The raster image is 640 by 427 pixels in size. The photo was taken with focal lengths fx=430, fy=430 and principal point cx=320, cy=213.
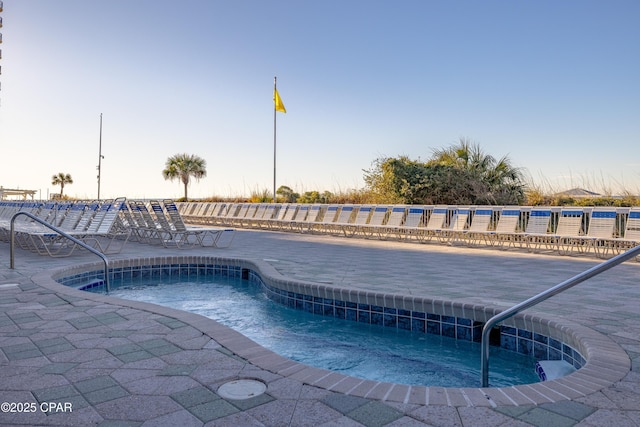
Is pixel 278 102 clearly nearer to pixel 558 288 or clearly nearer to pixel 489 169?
pixel 489 169

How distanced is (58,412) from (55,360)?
773 mm

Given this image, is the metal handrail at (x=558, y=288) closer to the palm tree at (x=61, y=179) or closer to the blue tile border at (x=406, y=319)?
the blue tile border at (x=406, y=319)

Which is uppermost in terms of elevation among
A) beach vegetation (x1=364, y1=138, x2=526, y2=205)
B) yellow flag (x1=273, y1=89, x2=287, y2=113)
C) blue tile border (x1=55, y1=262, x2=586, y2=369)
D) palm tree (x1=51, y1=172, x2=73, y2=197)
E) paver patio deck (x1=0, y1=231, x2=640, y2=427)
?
yellow flag (x1=273, y1=89, x2=287, y2=113)

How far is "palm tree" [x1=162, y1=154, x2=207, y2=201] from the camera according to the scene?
1305 inches

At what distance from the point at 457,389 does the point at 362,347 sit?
1.71 m

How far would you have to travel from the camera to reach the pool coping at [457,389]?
2082 millimetres

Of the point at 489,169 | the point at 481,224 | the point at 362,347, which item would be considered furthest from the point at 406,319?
the point at 489,169

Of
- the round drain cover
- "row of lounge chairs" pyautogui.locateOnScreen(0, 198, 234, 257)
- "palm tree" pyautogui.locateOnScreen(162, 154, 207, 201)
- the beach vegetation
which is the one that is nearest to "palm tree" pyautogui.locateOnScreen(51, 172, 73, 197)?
"palm tree" pyautogui.locateOnScreen(162, 154, 207, 201)

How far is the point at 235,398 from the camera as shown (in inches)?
80.4

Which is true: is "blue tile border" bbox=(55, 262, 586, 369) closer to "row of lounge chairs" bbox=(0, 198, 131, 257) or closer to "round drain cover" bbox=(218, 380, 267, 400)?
"row of lounge chairs" bbox=(0, 198, 131, 257)

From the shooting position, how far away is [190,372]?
237 cm

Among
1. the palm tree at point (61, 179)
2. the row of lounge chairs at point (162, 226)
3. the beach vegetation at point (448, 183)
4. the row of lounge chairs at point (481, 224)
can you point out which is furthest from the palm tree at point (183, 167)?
the row of lounge chairs at point (162, 226)

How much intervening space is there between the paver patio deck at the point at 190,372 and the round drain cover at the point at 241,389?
1.6 inches

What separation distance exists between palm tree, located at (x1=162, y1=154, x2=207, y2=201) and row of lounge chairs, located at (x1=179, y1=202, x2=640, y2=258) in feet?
57.4
